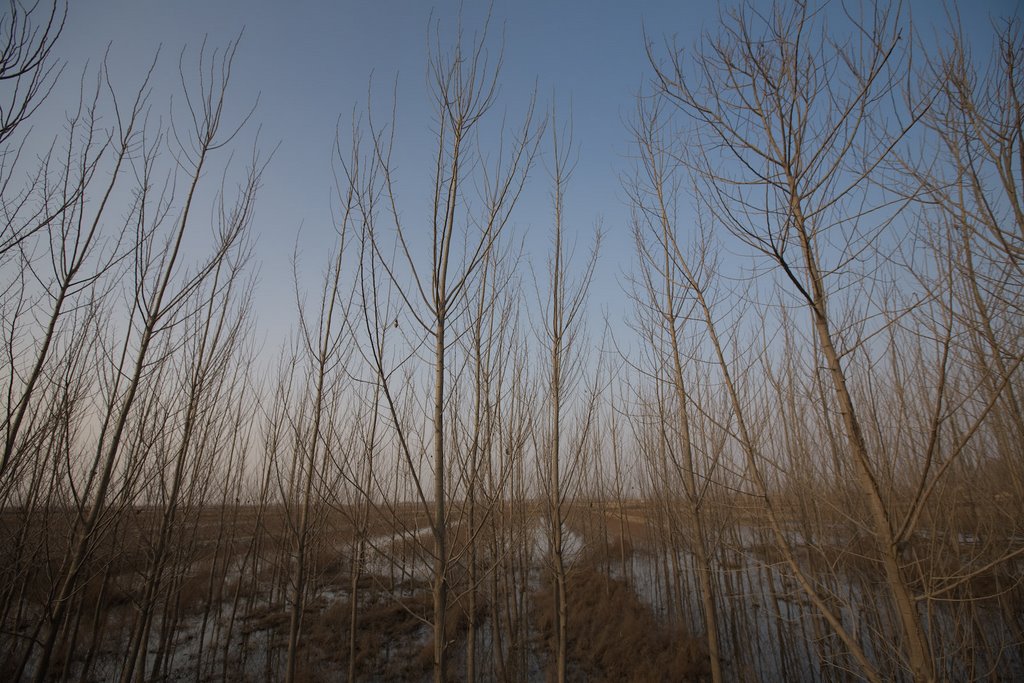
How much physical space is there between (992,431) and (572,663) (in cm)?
619

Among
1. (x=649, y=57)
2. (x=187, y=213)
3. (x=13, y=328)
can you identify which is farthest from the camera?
(x=187, y=213)

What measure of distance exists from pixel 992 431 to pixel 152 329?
7.54 metres

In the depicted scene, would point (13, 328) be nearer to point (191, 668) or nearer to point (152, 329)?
point (152, 329)

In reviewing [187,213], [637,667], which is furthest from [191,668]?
[187,213]

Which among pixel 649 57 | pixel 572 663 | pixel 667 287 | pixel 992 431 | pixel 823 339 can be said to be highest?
pixel 649 57

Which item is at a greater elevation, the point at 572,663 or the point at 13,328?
the point at 13,328

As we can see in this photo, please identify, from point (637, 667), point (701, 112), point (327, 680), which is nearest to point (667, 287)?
point (701, 112)

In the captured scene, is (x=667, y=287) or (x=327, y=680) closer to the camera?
(x=667, y=287)

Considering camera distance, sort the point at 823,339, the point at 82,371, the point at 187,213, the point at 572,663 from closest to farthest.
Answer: the point at 823,339 → the point at 187,213 → the point at 82,371 → the point at 572,663

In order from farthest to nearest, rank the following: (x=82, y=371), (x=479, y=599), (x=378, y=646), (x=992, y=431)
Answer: (x=479, y=599) < (x=378, y=646) < (x=992, y=431) < (x=82, y=371)

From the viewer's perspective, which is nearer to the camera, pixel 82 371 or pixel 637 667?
pixel 82 371

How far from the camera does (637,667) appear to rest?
6.14m

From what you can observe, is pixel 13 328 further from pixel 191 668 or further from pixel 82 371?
pixel 191 668

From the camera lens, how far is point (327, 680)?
623 cm
